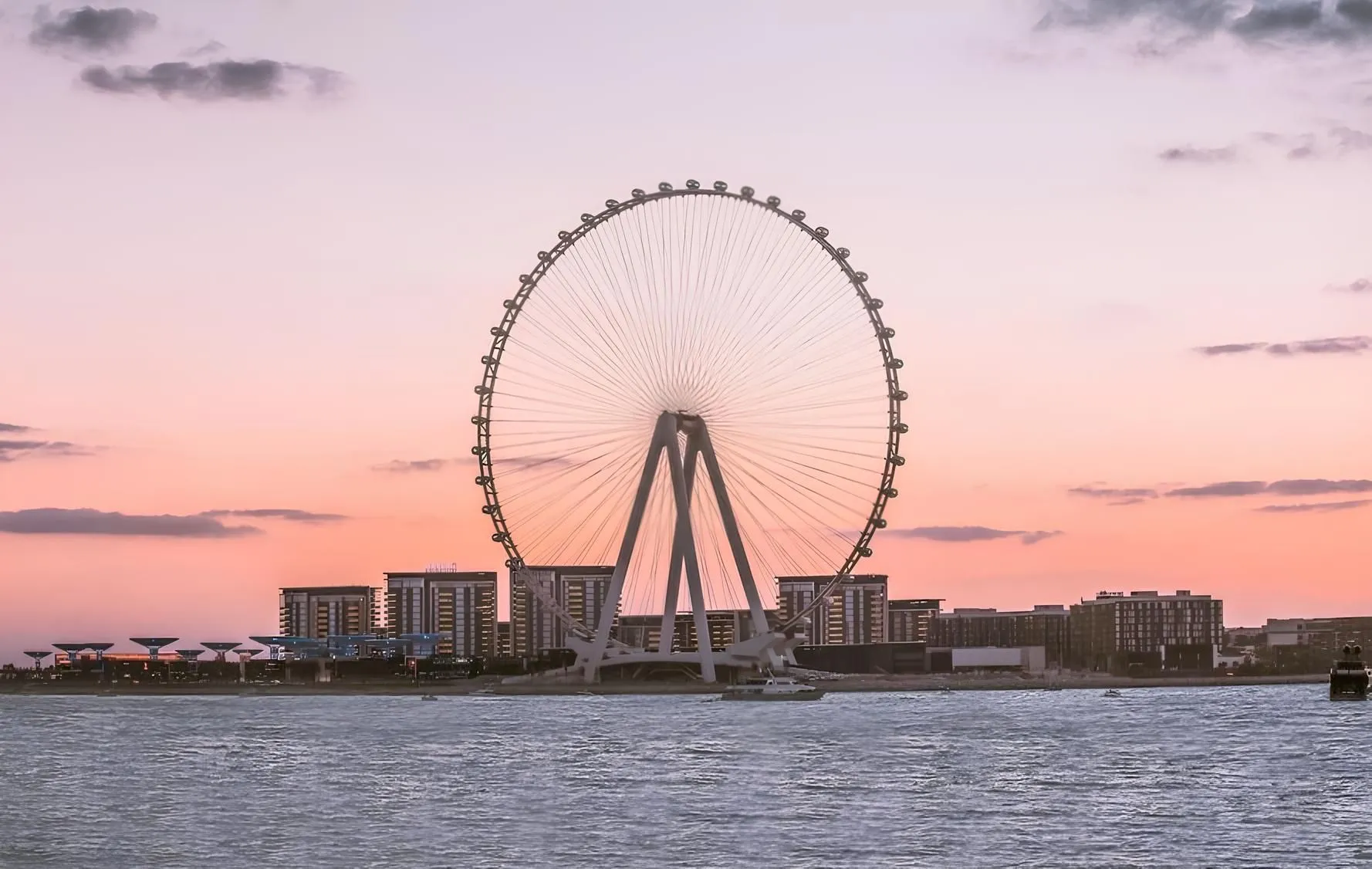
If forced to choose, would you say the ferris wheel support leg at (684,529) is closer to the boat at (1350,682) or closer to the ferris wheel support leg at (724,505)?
the ferris wheel support leg at (724,505)

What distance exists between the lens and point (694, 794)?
2677 inches

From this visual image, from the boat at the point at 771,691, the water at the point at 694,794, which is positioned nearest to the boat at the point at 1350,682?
the boat at the point at 771,691

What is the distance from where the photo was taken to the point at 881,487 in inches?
5143

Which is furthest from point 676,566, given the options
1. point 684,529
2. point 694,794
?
point 694,794

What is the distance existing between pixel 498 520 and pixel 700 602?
17.2 metres

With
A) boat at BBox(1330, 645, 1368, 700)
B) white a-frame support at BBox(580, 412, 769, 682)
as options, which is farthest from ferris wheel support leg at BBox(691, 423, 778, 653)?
boat at BBox(1330, 645, 1368, 700)

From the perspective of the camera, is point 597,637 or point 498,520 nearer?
point 498,520

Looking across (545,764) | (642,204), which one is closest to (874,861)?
(545,764)

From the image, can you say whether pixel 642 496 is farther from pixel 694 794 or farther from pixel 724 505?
pixel 694 794

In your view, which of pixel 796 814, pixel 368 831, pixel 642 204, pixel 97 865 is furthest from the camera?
pixel 642 204

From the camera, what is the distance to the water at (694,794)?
52.5 metres

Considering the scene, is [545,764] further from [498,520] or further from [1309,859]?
[498,520]

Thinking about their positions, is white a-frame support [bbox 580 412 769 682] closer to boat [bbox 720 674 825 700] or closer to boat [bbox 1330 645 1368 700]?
boat [bbox 720 674 825 700]

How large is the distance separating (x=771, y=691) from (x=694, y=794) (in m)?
89.8
